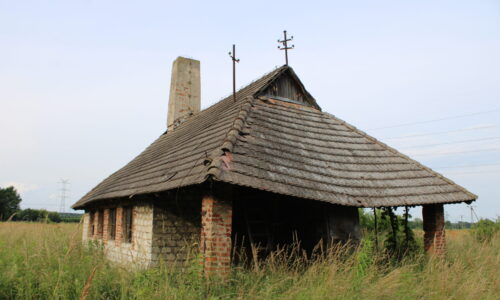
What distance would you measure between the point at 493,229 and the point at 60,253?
1615 centimetres

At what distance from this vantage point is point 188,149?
29.2 ft

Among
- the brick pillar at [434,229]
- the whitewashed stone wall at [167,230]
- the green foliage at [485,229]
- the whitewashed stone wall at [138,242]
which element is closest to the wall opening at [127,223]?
the whitewashed stone wall at [138,242]

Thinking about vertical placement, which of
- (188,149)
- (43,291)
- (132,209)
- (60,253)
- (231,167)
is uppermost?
(188,149)

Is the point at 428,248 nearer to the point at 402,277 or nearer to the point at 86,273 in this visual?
the point at 402,277

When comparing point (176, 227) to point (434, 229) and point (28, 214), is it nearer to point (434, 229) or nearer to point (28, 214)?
point (434, 229)

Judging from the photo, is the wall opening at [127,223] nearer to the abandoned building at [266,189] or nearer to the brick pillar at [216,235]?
the abandoned building at [266,189]

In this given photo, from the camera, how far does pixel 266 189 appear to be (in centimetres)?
627

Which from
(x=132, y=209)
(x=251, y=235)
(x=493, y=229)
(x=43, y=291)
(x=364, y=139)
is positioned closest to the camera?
(x=43, y=291)

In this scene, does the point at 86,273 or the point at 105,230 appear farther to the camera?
the point at 105,230

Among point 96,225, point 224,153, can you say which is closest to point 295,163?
point 224,153

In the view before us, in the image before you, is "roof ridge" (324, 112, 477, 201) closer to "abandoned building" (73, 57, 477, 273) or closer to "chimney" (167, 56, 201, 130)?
"abandoned building" (73, 57, 477, 273)

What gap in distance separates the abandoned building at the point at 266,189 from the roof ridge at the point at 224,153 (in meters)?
0.02

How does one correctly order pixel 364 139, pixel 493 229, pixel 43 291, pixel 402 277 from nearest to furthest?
1. pixel 43 291
2. pixel 402 277
3. pixel 364 139
4. pixel 493 229

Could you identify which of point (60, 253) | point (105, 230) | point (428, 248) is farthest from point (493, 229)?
point (60, 253)
